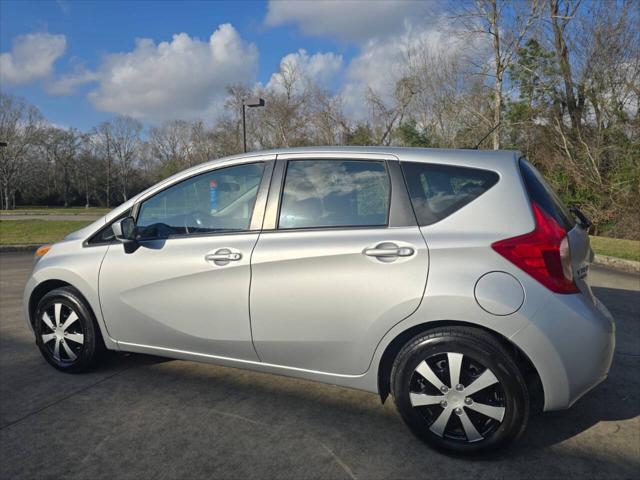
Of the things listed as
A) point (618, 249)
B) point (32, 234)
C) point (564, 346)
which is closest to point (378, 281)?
point (564, 346)

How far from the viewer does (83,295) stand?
336cm

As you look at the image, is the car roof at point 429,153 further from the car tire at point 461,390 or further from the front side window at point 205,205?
the car tire at point 461,390

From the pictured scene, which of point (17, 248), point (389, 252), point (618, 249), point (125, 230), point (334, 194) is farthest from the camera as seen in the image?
point (17, 248)

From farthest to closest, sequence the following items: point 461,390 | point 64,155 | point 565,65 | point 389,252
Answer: point 64,155
point 565,65
point 389,252
point 461,390

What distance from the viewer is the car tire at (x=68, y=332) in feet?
11.1

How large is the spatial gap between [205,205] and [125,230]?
1.94ft

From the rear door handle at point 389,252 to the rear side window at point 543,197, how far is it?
0.74m

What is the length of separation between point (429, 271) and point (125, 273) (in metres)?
Answer: 2.17

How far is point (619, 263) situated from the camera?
29.1ft

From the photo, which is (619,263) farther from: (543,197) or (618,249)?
(543,197)

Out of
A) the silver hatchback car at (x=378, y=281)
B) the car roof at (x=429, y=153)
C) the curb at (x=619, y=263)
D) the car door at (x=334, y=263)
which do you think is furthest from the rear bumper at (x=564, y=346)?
the curb at (x=619, y=263)

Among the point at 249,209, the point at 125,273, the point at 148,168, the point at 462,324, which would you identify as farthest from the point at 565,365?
the point at 148,168

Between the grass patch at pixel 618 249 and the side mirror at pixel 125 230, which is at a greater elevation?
the side mirror at pixel 125 230

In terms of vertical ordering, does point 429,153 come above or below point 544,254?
above
